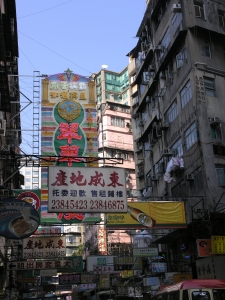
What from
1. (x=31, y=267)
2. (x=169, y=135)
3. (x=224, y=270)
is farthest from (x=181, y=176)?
(x=31, y=267)

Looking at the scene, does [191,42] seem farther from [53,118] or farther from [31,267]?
[31,267]

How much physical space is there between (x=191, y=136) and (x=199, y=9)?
731cm

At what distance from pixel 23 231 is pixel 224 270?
9.25m

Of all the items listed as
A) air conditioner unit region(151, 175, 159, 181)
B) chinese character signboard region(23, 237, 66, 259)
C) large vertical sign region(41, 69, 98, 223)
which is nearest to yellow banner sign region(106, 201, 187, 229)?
large vertical sign region(41, 69, 98, 223)

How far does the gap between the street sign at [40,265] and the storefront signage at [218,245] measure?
9.35 meters

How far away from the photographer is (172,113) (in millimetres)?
23969

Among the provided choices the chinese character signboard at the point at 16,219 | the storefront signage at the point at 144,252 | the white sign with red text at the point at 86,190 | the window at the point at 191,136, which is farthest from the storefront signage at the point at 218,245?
the chinese character signboard at the point at 16,219

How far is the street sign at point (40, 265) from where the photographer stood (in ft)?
69.1

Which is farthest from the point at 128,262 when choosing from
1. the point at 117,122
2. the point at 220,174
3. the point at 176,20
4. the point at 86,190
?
the point at 117,122

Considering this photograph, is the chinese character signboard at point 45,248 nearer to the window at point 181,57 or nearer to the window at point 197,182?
the window at point 197,182

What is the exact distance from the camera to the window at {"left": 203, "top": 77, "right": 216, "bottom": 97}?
21.0 m

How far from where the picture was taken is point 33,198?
56.2 feet

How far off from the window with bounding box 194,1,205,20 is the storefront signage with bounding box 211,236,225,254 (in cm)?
1219

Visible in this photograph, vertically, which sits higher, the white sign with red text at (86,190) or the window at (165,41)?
the window at (165,41)
